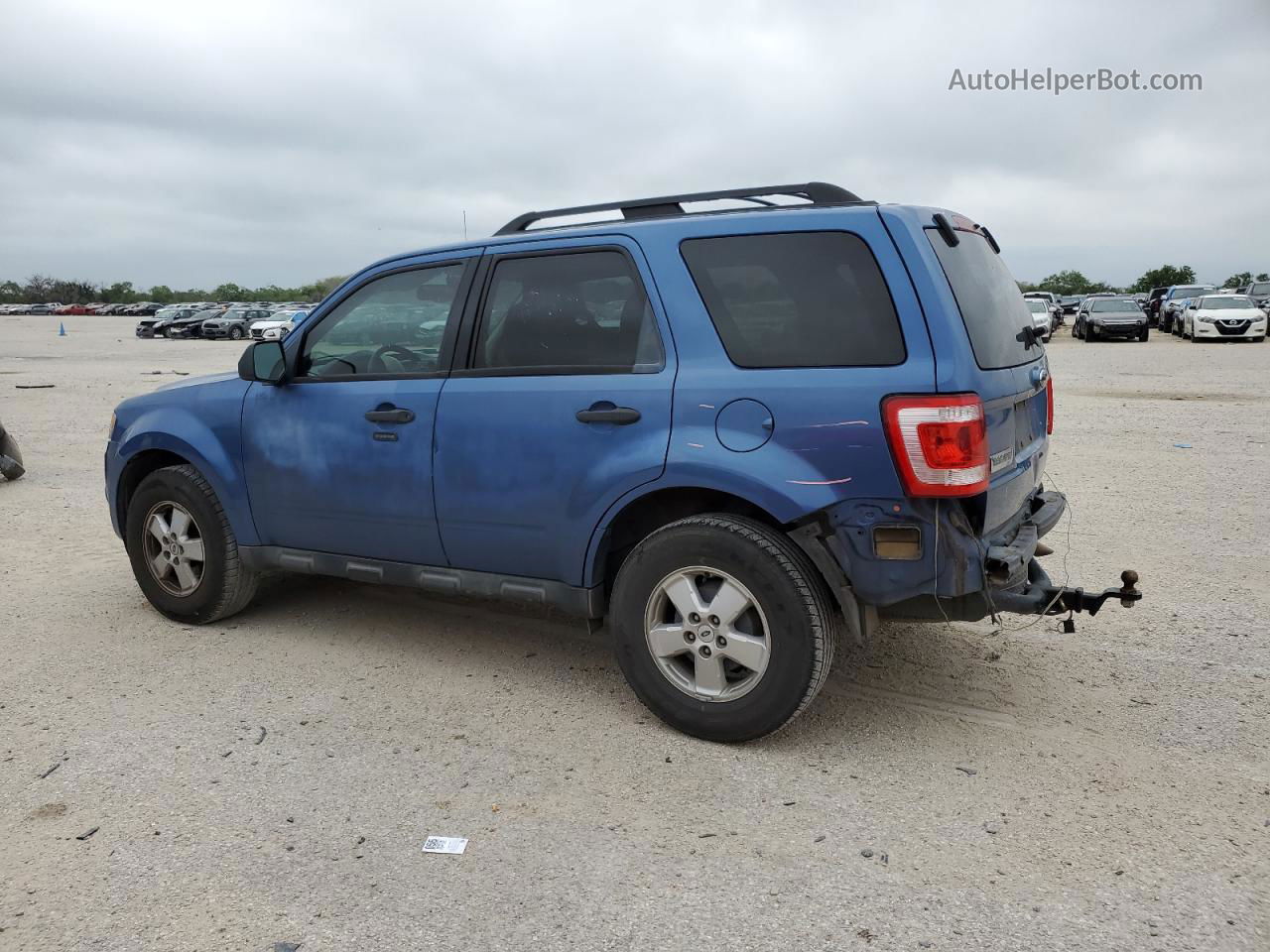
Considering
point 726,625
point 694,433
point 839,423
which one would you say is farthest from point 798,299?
point 726,625

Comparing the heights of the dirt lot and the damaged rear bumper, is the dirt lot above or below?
below

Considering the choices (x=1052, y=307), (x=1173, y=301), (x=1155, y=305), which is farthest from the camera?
(x=1155, y=305)

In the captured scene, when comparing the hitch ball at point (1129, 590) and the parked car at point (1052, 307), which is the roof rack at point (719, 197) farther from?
the parked car at point (1052, 307)

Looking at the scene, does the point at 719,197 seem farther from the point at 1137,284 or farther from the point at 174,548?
the point at 1137,284

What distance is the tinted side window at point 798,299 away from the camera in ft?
11.3

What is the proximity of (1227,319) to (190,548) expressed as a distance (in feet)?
103

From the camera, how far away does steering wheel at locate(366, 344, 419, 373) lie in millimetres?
4465

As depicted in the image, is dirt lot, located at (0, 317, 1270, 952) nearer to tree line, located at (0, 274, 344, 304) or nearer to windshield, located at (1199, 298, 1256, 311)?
windshield, located at (1199, 298, 1256, 311)

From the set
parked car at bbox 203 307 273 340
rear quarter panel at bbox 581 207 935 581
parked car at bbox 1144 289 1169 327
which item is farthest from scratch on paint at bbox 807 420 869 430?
parked car at bbox 203 307 273 340

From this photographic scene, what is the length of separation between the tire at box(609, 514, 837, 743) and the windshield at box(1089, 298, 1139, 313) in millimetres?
32750

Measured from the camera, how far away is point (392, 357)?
4.53m

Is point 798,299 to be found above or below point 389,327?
above

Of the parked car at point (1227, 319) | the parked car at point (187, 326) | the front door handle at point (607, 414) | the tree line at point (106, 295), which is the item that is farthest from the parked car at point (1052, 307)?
the tree line at point (106, 295)

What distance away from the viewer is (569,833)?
3160 millimetres
